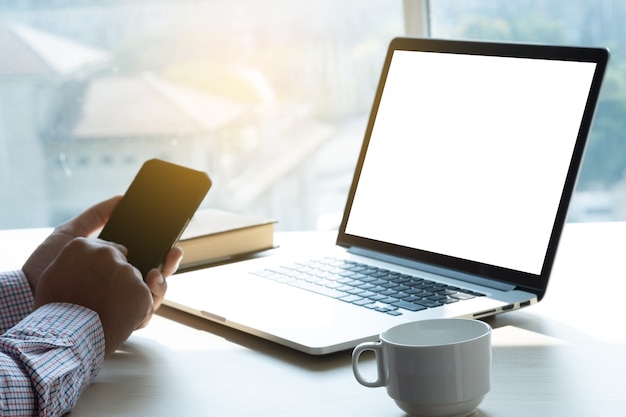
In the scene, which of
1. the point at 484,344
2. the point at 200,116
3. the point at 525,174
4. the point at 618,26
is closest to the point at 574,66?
the point at 525,174

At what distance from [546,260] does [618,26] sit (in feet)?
6.90

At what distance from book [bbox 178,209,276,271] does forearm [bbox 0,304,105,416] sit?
0.34 metres

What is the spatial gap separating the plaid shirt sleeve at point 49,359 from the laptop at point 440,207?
0.51 ft

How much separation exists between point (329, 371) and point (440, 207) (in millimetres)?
327

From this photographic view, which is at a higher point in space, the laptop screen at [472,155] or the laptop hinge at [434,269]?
the laptop screen at [472,155]

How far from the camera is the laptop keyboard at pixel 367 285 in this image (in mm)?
878

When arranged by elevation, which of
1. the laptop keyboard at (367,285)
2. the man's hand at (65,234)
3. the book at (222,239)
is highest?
the man's hand at (65,234)

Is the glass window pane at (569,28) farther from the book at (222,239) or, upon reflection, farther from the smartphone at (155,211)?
the smartphone at (155,211)

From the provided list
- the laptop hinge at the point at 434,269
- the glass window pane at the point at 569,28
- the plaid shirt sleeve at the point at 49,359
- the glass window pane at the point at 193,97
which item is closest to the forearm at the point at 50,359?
the plaid shirt sleeve at the point at 49,359

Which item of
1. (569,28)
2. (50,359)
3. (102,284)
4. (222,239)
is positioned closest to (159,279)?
(102,284)

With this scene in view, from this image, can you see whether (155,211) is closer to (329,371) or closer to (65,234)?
(65,234)

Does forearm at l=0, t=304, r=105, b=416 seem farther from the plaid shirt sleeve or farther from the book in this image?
the book

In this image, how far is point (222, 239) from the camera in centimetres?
120

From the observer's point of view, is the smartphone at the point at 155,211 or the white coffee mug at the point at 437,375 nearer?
the white coffee mug at the point at 437,375
